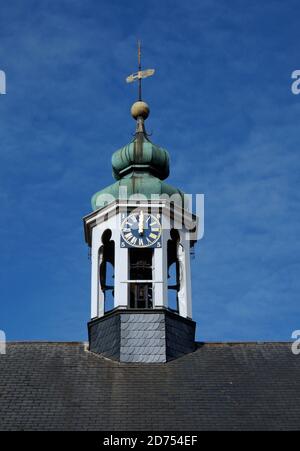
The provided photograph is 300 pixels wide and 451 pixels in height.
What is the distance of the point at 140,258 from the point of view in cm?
3681

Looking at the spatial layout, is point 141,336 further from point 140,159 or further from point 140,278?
point 140,159

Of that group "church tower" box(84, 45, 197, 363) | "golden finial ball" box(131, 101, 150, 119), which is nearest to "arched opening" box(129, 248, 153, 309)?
"church tower" box(84, 45, 197, 363)

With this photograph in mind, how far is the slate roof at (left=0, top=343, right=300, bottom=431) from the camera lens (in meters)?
30.6

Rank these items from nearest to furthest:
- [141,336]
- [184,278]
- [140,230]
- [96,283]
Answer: [141,336] → [140,230] → [96,283] → [184,278]

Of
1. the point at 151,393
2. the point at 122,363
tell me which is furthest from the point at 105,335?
the point at 151,393

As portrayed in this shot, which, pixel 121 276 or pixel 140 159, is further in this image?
pixel 140 159

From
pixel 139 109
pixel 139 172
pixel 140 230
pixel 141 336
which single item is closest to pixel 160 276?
pixel 140 230

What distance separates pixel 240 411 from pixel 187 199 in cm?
902

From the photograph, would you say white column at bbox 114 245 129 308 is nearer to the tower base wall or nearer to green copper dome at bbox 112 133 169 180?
the tower base wall

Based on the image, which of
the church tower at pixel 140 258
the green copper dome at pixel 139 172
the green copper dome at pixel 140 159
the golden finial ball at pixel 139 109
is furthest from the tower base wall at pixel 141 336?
the golden finial ball at pixel 139 109

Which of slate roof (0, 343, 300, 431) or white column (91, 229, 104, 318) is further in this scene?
white column (91, 229, 104, 318)

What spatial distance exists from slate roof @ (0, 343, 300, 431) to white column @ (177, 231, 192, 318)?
1.53m

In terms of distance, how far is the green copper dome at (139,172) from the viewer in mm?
37219

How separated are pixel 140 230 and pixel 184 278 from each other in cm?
220
